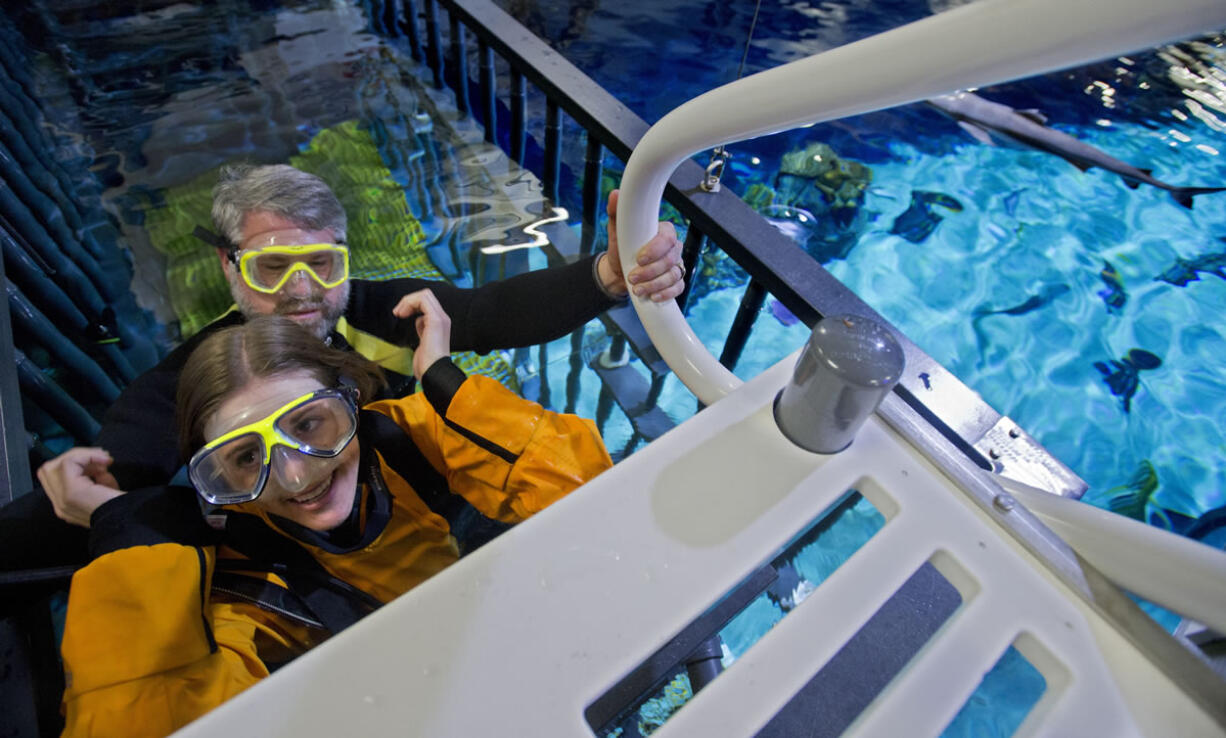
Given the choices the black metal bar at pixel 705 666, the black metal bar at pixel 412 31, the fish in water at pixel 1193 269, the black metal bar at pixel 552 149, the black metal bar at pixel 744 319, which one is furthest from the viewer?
the black metal bar at pixel 412 31

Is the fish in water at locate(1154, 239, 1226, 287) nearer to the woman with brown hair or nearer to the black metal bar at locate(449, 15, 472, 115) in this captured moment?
the woman with brown hair

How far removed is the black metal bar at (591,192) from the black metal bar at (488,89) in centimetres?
53

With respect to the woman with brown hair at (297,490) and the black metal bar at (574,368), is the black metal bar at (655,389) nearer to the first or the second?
the black metal bar at (574,368)

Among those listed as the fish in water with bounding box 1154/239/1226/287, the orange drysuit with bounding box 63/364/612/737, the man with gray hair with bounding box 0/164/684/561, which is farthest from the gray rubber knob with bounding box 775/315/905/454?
the fish in water with bounding box 1154/239/1226/287

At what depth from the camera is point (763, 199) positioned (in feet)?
8.77

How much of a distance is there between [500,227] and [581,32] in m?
2.24

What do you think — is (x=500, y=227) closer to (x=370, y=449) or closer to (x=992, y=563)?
(x=370, y=449)

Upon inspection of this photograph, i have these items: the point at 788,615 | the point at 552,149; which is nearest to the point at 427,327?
the point at 552,149

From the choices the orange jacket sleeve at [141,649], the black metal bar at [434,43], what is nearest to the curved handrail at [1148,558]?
the orange jacket sleeve at [141,649]

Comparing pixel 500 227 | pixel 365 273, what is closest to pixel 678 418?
pixel 500 227

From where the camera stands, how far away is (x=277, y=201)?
1.25 m

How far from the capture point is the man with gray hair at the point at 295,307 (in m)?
1.02

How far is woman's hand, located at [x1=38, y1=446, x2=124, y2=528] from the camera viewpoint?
3.06 feet

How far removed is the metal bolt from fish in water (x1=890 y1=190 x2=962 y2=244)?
94.8 inches
